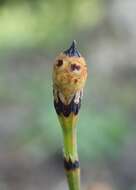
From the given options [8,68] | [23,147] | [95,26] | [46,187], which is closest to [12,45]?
[8,68]

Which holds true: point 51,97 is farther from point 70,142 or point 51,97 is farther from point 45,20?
point 70,142

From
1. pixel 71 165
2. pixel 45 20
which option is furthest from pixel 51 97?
pixel 71 165

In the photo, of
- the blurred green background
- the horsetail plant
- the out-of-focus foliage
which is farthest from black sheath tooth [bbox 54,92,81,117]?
the out-of-focus foliage

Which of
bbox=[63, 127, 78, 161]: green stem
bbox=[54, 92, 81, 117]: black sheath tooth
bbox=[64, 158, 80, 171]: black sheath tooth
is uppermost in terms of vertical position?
bbox=[54, 92, 81, 117]: black sheath tooth

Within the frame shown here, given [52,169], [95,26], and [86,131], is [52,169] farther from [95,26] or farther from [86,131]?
[95,26]

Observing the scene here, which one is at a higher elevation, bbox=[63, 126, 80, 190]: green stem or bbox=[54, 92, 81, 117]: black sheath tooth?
bbox=[54, 92, 81, 117]: black sheath tooth

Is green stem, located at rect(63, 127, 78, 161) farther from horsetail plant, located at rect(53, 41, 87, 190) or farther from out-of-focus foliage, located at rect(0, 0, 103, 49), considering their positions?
out-of-focus foliage, located at rect(0, 0, 103, 49)
